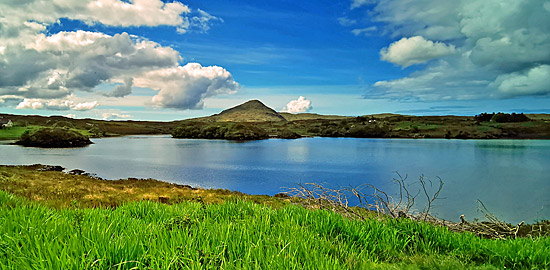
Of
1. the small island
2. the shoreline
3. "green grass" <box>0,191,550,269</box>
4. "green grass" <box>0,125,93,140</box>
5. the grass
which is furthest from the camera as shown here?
"green grass" <box>0,125,93,140</box>

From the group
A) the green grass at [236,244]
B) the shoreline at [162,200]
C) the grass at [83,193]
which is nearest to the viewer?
the green grass at [236,244]

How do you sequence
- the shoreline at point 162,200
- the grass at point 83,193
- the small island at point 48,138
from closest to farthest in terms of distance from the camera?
the shoreline at point 162,200 < the grass at point 83,193 < the small island at point 48,138

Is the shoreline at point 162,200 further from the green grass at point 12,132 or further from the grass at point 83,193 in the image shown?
the green grass at point 12,132

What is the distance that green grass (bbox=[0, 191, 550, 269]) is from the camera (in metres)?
2.72

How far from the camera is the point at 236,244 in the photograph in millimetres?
3277

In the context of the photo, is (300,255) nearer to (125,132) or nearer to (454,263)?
(454,263)

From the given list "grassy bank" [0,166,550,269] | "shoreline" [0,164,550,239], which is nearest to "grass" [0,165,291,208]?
"shoreline" [0,164,550,239]

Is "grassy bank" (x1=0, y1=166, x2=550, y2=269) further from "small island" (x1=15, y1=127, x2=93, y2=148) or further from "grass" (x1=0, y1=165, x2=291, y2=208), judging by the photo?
"small island" (x1=15, y1=127, x2=93, y2=148)

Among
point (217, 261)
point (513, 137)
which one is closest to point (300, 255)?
point (217, 261)

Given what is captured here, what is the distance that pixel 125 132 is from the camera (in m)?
159

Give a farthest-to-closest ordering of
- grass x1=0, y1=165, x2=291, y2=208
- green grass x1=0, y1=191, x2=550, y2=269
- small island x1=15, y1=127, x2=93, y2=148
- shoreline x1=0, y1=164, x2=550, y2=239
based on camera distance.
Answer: small island x1=15, y1=127, x2=93, y2=148 → grass x1=0, y1=165, x2=291, y2=208 → shoreline x1=0, y1=164, x2=550, y2=239 → green grass x1=0, y1=191, x2=550, y2=269

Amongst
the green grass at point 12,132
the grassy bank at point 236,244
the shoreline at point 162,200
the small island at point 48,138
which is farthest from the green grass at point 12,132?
the grassy bank at point 236,244

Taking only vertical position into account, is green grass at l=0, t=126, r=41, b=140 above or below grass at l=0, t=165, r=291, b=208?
above

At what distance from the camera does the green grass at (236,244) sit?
2719mm
